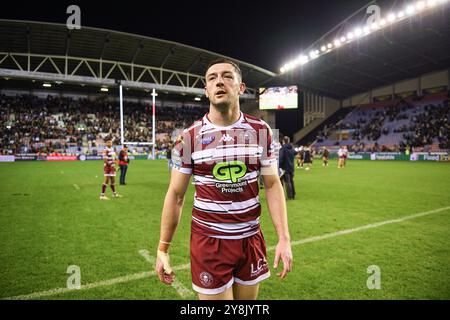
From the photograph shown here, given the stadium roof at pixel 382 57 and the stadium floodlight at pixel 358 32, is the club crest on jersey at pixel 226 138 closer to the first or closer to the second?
the stadium roof at pixel 382 57

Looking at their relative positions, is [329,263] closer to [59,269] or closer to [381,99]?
[59,269]

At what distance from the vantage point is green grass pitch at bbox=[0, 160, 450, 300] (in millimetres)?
3850

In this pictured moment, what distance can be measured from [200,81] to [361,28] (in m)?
22.4

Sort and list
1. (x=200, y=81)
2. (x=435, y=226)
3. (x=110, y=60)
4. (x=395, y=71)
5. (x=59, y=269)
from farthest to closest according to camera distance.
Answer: (x=200, y=81)
(x=395, y=71)
(x=110, y=60)
(x=435, y=226)
(x=59, y=269)

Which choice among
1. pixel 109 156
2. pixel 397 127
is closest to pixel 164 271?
pixel 109 156

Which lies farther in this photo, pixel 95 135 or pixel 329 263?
pixel 95 135

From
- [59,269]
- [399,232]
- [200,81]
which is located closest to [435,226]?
[399,232]

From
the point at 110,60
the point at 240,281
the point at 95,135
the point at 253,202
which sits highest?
the point at 110,60

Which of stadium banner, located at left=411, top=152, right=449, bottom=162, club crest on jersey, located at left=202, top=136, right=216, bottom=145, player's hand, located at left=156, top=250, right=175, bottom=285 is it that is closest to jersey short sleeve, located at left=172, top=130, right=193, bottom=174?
club crest on jersey, located at left=202, top=136, right=216, bottom=145

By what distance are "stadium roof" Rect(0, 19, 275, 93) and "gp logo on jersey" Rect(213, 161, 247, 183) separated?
106ft

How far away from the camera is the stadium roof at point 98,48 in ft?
93.0

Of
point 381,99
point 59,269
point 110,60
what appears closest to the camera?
point 59,269

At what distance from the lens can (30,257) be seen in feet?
16.2

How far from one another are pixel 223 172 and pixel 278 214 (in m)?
0.60
